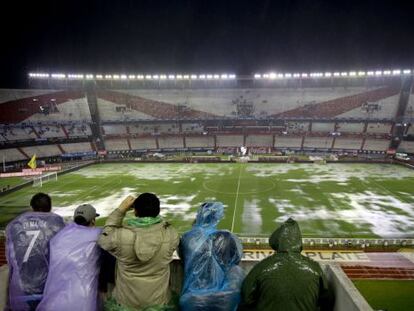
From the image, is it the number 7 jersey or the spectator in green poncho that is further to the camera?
the number 7 jersey

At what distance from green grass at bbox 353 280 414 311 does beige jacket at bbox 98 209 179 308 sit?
11808mm

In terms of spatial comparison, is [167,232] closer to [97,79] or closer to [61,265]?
[61,265]

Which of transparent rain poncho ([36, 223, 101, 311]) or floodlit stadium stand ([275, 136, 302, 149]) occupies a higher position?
transparent rain poncho ([36, 223, 101, 311])

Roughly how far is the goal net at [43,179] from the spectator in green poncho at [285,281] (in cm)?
4287

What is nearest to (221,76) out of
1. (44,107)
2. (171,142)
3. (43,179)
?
(171,142)

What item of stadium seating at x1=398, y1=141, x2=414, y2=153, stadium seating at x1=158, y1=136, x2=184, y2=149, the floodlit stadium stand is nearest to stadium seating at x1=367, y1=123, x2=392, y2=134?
stadium seating at x1=398, y1=141, x2=414, y2=153

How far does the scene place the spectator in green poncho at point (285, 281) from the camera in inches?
150

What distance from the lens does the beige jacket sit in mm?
3984

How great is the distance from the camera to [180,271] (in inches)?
207

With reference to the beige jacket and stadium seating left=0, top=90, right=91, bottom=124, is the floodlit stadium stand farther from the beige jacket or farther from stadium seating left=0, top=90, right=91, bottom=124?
the beige jacket

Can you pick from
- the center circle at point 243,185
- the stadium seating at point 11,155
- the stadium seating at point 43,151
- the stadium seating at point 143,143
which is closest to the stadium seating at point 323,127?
the stadium seating at point 143,143

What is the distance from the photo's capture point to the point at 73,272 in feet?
13.6

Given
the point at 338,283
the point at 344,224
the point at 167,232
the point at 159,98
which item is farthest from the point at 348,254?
the point at 159,98

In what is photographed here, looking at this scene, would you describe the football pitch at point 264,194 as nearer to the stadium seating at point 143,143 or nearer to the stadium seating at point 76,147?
the stadium seating at point 76,147
